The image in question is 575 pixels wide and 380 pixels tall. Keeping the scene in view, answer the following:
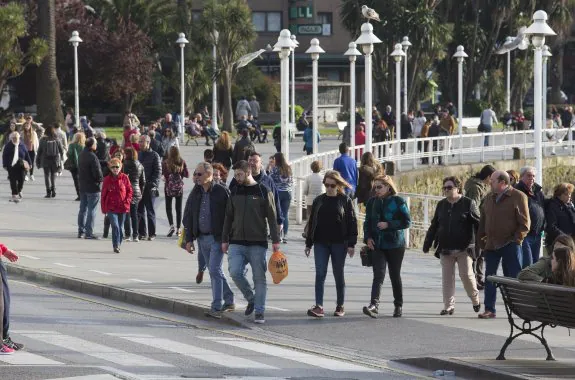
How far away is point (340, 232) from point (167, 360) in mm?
3334

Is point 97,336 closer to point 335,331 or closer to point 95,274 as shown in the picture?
point 335,331

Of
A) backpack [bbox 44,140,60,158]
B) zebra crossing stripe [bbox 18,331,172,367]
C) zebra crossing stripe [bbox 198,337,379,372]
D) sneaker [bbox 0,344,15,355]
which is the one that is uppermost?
backpack [bbox 44,140,60,158]

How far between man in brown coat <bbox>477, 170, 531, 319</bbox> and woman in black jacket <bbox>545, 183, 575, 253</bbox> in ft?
6.60

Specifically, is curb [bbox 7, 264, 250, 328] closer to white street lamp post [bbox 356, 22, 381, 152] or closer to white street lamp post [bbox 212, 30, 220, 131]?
white street lamp post [bbox 356, 22, 381, 152]

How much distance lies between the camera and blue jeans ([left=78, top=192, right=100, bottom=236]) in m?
25.6

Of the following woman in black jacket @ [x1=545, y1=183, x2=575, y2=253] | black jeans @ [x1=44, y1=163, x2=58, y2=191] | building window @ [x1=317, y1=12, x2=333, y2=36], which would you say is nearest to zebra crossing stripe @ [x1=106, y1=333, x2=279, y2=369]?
woman in black jacket @ [x1=545, y1=183, x2=575, y2=253]

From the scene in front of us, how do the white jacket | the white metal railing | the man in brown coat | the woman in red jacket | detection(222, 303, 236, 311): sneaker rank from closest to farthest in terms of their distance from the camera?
1. the man in brown coat
2. detection(222, 303, 236, 311): sneaker
3. the woman in red jacket
4. the white jacket
5. the white metal railing

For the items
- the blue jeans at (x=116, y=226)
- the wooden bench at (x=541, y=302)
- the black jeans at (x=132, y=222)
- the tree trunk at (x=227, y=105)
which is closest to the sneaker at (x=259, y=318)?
the wooden bench at (x=541, y=302)

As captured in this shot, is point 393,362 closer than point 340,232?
Yes

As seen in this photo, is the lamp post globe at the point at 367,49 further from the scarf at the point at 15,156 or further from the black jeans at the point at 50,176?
the scarf at the point at 15,156

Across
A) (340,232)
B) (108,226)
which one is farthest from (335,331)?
(108,226)

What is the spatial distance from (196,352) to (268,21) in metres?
77.4

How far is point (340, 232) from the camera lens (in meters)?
16.9

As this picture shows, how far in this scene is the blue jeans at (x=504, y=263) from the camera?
17.0 m
